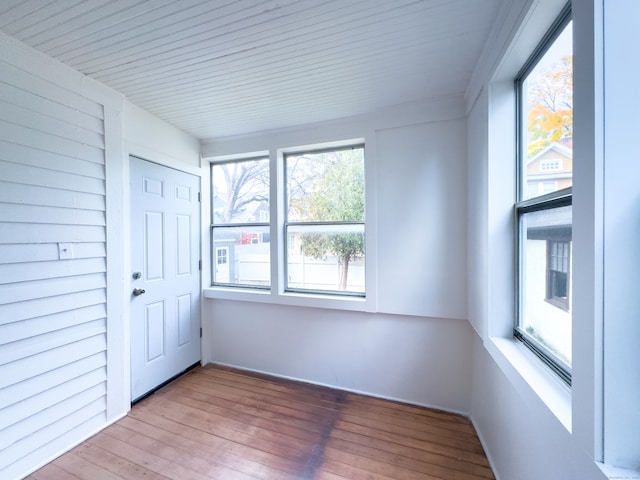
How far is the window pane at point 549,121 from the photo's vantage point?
973 millimetres

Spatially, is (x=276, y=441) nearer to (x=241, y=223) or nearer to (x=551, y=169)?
(x=241, y=223)

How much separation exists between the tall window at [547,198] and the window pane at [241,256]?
214 centimetres

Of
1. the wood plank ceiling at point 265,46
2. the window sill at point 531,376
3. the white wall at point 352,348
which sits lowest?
the white wall at point 352,348

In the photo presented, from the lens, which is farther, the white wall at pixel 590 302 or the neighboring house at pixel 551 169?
the neighboring house at pixel 551 169

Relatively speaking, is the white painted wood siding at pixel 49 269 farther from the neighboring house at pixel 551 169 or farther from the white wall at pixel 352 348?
the neighboring house at pixel 551 169

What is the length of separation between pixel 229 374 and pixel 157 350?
74cm

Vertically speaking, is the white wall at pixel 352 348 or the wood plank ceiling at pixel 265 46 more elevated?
the wood plank ceiling at pixel 265 46

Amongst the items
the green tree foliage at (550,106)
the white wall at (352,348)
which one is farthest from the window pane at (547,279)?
the white wall at (352,348)

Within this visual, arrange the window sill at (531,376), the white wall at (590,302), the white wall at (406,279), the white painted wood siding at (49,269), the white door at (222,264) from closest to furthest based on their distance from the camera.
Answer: the white wall at (590,302), the window sill at (531,376), the white painted wood siding at (49,269), the white wall at (406,279), the white door at (222,264)

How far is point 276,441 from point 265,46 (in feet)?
8.36

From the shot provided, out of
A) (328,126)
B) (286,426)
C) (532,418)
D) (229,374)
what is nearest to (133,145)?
(328,126)

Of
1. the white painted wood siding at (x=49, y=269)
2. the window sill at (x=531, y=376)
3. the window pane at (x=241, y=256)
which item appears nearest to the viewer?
the window sill at (x=531, y=376)

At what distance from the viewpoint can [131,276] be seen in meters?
2.09

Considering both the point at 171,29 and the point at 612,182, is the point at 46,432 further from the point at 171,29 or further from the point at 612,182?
the point at 612,182
